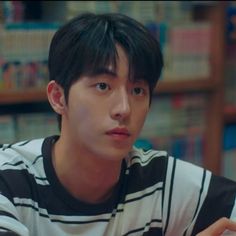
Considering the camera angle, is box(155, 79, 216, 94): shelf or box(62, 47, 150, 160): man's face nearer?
box(62, 47, 150, 160): man's face

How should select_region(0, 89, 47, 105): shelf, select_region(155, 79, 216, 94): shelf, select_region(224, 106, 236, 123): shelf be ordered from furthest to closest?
select_region(224, 106, 236, 123): shelf < select_region(155, 79, 216, 94): shelf < select_region(0, 89, 47, 105): shelf

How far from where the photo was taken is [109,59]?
1.12 meters

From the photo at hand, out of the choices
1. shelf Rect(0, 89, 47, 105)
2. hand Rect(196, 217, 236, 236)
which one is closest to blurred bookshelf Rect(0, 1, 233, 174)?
shelf Rect(0, 89, 47, 105)

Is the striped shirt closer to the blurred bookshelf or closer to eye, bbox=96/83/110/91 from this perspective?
eye, bbox=96/83/110/91

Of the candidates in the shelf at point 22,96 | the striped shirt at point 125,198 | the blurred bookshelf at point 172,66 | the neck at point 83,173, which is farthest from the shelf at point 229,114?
the neck at point 83,173

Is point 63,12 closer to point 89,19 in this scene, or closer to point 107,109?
point 89,19

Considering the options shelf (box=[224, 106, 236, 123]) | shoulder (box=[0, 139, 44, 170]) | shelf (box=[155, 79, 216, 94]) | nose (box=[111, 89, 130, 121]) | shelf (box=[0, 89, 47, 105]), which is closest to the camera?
nose (box=[111, 89, 130, 121])

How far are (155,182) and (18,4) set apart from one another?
3.57 feet

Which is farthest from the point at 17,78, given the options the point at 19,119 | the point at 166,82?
the point at 166,82

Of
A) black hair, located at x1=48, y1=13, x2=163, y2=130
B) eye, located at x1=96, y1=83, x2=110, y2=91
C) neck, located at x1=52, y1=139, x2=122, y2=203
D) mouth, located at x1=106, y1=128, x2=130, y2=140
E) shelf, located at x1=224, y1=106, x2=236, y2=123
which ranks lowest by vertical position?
shelf, located at x1=224, y1=106, x2=236, y2=123

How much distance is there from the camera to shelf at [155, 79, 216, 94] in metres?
2.38

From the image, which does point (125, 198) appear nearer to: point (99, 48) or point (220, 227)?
point (220, 227)

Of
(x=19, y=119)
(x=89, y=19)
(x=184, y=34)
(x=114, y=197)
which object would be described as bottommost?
(x=19, y=119)

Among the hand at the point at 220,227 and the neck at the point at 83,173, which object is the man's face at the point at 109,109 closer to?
the neck at the point at 83,173
